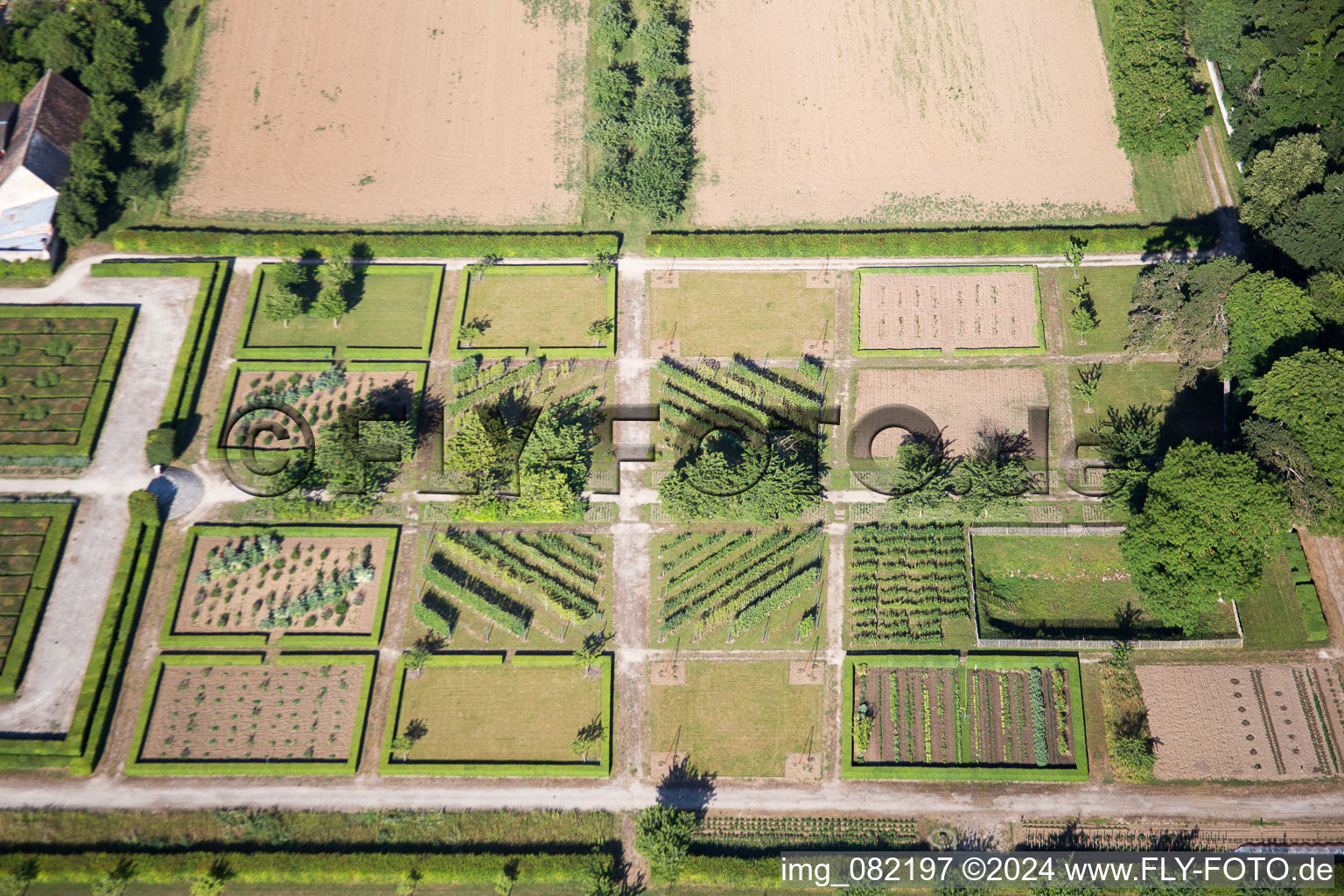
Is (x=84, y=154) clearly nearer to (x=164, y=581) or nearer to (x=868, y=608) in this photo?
(x=164, y=581)

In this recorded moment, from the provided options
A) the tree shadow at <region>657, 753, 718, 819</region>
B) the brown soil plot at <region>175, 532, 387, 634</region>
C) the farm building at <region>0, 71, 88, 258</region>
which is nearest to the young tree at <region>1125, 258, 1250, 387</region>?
the tree shadow at <region>657, 753, 718, 819</region>

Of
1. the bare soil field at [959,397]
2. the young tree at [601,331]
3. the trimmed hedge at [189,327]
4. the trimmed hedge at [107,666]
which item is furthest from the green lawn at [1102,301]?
the trimmed hedge at [107,666]

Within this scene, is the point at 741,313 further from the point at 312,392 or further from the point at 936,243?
the point at 312,392

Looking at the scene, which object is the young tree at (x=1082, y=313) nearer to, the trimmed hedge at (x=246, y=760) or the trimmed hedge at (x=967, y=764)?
the trimmed hedge at (x=967, y=764)

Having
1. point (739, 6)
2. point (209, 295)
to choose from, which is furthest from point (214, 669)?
point (739, 6)

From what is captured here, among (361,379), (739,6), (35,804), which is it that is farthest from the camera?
(739,6)

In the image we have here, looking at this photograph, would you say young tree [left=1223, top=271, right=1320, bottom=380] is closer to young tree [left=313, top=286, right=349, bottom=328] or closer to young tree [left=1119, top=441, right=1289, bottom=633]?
young tree [left=1119, top=441, right=1289, bottom=633]

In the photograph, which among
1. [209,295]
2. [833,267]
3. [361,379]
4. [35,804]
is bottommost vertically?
[35,804]
